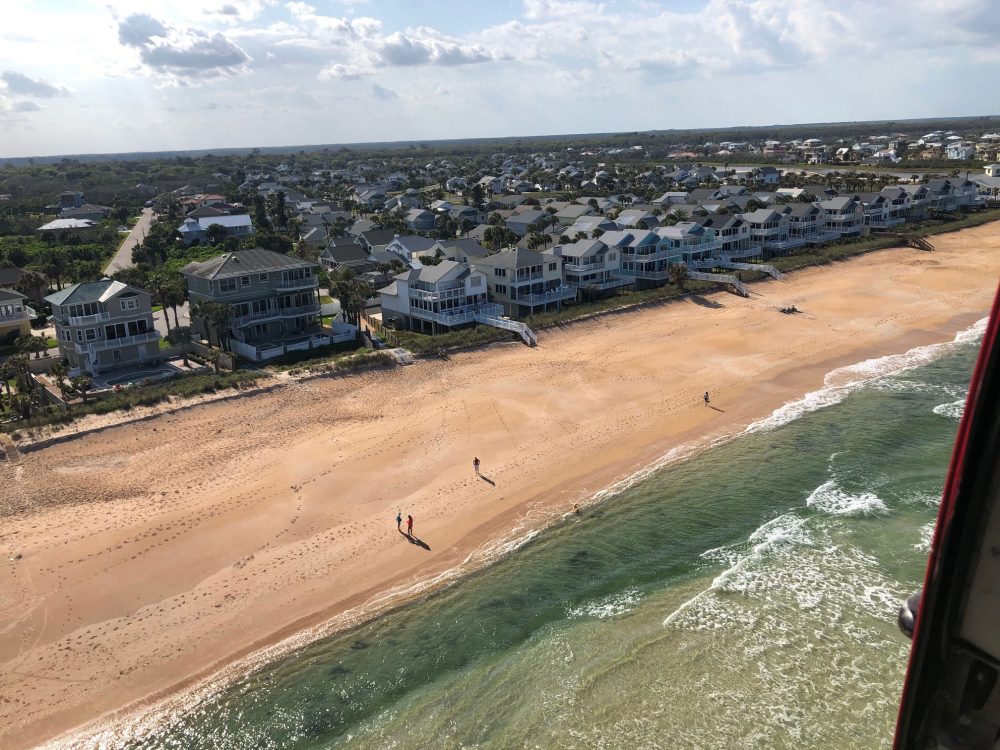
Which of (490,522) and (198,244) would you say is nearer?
(490,522)

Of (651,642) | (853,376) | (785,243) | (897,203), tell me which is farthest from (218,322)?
(897,203)

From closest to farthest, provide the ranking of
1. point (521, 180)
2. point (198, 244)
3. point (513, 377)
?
point (513, 377), point (198, 244), point (521, 180)

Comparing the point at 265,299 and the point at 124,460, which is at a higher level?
the point at 265,299

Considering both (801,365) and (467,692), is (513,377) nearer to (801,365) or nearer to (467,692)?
(801,365)

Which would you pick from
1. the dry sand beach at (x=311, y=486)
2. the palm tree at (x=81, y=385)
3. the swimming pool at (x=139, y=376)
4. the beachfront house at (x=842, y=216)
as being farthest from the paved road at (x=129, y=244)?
the beachfront house at (x=842, y=216)

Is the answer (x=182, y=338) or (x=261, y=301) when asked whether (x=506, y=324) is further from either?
(x=182, y=338)

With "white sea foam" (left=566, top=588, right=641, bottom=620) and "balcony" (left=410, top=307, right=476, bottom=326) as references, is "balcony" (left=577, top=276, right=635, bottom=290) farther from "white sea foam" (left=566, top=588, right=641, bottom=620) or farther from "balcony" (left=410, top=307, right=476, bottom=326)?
"white sea foam" (left=566, top=588, right=641, bottom=620)

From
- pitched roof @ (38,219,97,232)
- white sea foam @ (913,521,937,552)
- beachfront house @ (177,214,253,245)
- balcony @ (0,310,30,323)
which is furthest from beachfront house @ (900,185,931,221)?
pitched roof @ (38,219,97,232)

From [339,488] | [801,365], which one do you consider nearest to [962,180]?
[801,365]
